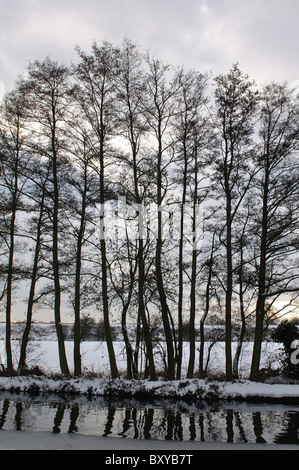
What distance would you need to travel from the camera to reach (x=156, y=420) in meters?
10.7

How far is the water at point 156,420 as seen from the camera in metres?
8.66

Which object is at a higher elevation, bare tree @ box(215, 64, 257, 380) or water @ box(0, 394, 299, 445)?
bare tree @ box(215, 64, 257, 380)

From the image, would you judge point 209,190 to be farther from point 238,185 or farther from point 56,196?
point 56,196

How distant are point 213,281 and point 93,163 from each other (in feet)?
39.3

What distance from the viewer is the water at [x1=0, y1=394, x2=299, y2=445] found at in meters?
8.66

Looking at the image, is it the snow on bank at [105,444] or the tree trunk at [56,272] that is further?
the tree trunk at [56,272]

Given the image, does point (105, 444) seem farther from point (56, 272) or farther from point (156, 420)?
point (56, 272)

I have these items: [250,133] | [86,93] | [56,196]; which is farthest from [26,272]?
[250,133]

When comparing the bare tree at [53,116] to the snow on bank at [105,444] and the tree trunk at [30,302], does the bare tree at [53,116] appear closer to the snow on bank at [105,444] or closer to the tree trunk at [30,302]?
the tree trunk at [30,302]

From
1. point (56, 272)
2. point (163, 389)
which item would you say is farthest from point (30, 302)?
point (163, 389)

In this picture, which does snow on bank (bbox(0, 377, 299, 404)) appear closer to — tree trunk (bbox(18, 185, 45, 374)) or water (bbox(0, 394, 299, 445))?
water (bbox(0, 394, 299, 445))

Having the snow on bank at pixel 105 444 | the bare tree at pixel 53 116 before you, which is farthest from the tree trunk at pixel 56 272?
the snow on bank at pixel 105 444

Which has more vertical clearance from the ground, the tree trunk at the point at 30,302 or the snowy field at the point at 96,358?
the tree trunk at the point at 30,302

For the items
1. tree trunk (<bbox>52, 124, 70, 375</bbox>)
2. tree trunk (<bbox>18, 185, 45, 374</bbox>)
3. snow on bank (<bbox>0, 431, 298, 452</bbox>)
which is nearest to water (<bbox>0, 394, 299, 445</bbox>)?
snow on bank (<bbox>0, 431, 298, 452</bbox>)
